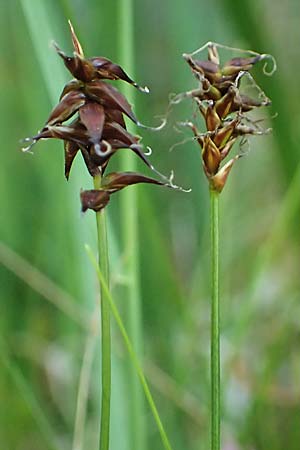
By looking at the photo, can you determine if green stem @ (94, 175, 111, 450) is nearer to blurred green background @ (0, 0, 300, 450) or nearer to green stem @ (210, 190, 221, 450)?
green stem @ (210, 190, 221, 450)

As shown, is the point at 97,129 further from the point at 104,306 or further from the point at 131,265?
the point at 131,265

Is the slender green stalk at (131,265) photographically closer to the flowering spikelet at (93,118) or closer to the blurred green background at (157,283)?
the blurred green background at (157,283)

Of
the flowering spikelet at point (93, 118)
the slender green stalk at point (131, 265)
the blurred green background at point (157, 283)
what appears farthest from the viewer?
the blurred green background at point (157, 283)

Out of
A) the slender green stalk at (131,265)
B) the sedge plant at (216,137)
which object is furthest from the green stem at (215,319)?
the slender green stalk at (131,265)

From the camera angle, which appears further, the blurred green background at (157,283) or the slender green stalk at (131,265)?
the blurred green background at (157,283)

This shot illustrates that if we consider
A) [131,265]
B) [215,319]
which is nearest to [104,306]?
[215,319]

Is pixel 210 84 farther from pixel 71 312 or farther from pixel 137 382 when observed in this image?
pixel 71 312

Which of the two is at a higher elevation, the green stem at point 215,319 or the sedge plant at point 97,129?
the sedge plant at point 97,129

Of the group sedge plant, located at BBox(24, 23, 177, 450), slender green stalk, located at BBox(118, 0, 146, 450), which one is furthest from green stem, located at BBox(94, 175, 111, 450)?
slender green stalk, located at BBox(118, 0, 146, 450)
